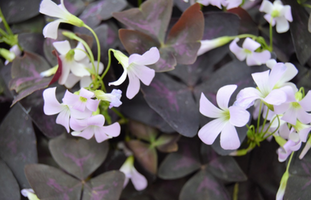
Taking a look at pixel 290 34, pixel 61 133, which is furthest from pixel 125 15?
pixel 290 34

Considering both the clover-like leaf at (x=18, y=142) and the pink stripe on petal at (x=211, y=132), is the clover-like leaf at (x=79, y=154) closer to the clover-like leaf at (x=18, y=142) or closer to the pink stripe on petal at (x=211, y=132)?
the clover-like leaf at (x=18, y=142)

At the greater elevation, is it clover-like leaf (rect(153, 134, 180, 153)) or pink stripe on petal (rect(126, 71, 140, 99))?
pink stripe on petal (rect(126, 71, 140, 99))

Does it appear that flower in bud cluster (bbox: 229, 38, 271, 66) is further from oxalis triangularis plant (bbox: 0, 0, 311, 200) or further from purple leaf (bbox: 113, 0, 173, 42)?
purple leaf (bbox: 113, 0, 173, 42)

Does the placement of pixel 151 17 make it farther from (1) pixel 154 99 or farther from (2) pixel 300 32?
(2) pixel 300 32

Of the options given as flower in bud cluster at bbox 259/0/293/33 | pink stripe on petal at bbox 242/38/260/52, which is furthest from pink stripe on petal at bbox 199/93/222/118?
flower in bud cluster at bbox 259/0/293/33

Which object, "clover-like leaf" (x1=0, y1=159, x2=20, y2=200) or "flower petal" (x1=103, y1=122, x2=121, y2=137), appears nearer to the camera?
"flower petal" (x1=103, y1=122, x2=121, y2=137)

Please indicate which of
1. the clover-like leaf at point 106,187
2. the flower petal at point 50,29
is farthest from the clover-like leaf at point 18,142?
the flower petal at point 50,29
